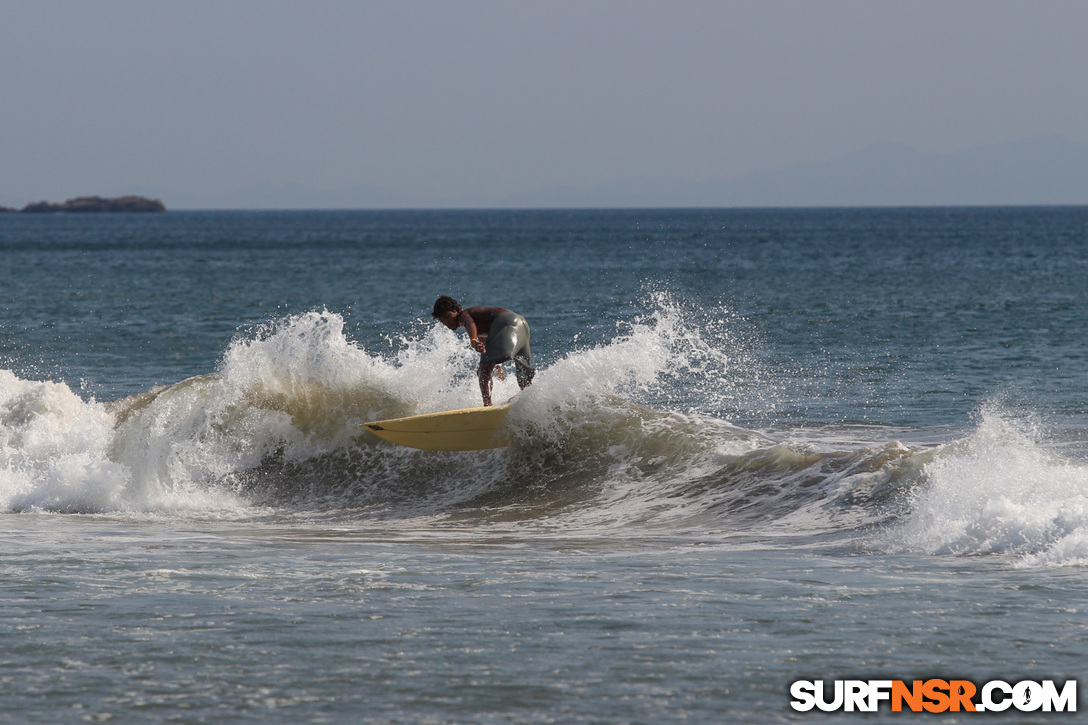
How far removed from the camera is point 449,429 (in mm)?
12938

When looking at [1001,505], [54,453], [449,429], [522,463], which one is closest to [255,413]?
[54,453]

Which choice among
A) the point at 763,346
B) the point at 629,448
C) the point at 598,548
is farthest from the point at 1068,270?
the point at 598,548

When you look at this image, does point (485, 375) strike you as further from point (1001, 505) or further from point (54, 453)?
point (1001, 505)

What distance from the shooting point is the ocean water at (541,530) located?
6.07m

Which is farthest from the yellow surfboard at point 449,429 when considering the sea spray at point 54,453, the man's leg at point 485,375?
the sea spray at point 54,453

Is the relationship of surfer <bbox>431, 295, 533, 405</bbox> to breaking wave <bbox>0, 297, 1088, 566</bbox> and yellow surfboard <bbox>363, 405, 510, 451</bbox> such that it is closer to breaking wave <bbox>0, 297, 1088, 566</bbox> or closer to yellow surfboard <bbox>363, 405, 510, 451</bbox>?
yellow surfboard <bbox>363, 405, 510, 451</bbox>

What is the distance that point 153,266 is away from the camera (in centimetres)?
6706

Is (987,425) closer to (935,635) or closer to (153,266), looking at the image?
(935,635)

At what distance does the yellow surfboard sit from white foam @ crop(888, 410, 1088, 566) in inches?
187

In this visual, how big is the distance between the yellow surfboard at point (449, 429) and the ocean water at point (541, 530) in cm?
30

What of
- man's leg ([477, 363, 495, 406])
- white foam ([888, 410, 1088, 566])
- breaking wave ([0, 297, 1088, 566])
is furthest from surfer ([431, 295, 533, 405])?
white foam ([888, 410, 1088, 566])

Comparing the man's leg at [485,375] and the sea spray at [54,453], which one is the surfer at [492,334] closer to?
the man's leg at [485,375]

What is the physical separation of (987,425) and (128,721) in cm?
814

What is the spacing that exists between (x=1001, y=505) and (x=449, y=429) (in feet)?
19.7
